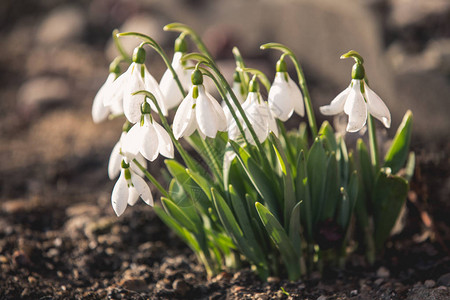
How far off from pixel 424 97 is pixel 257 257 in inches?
77.8

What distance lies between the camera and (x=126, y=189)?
1464 mm

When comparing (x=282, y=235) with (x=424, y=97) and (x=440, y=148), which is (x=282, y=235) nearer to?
(x=440, y=148)

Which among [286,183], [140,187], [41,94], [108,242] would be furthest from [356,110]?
[41,94]

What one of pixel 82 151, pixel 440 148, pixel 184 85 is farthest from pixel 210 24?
pixel 184 85

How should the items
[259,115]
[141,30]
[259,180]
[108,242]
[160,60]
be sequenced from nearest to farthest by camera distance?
[259,115] < [259,180] < [108,242] < [160,60] < [141,30]

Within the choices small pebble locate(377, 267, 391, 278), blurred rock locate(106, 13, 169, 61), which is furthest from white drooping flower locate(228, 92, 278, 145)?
blurred rock locate(106, 13, 169, 61)

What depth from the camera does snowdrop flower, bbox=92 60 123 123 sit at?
145cm

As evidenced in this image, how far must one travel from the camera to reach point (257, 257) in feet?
5.52

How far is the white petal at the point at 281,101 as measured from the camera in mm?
1418

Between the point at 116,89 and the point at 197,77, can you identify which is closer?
the point at 197,77

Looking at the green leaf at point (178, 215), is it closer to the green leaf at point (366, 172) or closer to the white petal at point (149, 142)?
the white petal at point (149, 142)

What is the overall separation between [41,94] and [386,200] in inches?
123

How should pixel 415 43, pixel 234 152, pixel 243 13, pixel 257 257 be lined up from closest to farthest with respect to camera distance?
pixel 234 152, pixel 257 257, pixel 415 43, pixel 243 13

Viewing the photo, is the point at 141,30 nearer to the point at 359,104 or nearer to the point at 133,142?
the point at 133,142
